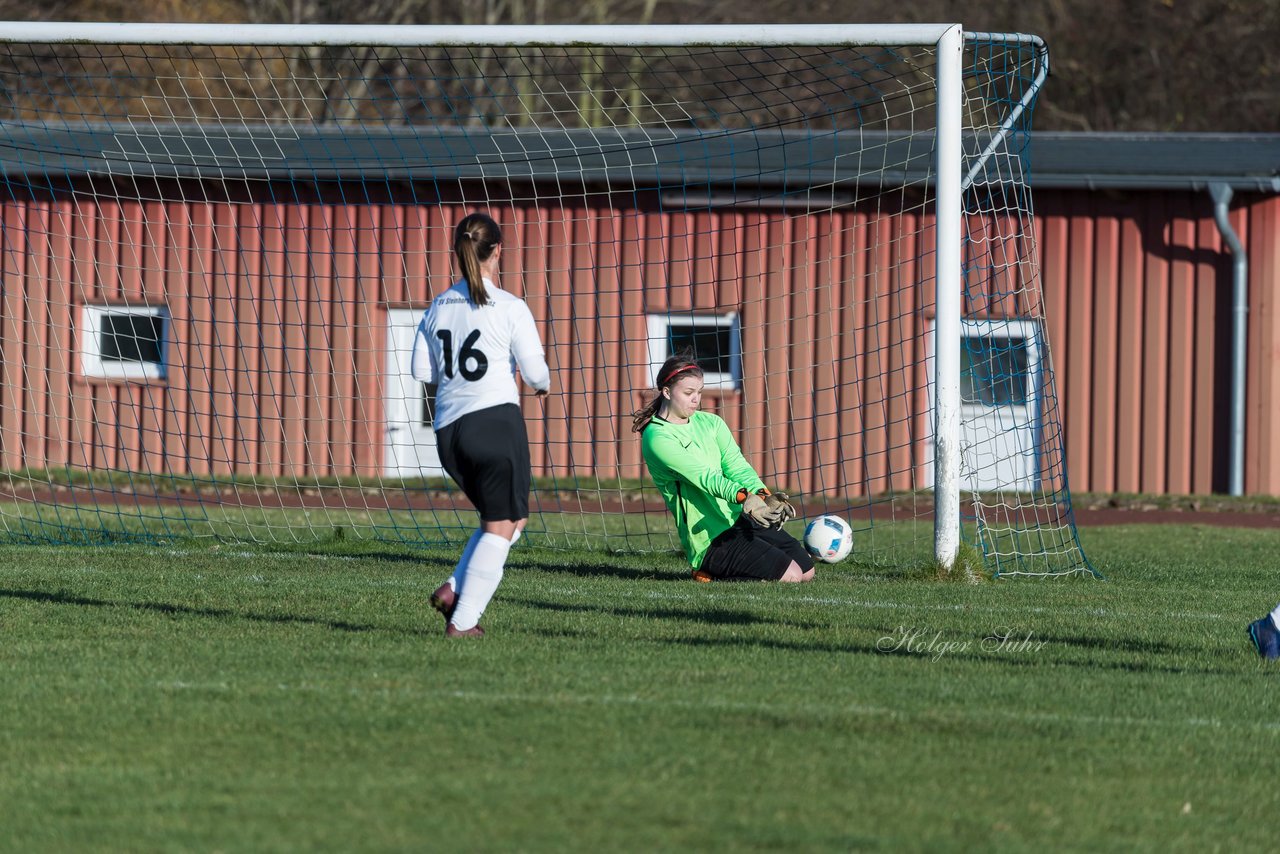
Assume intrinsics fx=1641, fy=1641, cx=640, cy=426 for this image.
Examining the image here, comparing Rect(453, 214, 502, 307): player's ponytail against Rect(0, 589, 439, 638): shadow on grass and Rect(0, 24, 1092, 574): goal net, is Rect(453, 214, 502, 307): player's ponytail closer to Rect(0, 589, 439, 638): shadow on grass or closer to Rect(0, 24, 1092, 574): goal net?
Rect(0, 589, 439, 638): shadow on grass

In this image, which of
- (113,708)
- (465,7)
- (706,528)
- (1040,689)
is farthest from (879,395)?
(465,7)

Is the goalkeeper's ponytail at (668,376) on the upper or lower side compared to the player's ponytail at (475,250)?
lower

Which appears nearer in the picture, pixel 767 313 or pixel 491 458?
pixel 491 458

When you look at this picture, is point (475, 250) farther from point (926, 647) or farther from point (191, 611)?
point (926, 647)

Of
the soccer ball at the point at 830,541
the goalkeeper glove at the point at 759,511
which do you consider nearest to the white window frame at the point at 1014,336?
the soccer ball at the point at 830,541

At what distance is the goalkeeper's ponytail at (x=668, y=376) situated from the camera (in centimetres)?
897

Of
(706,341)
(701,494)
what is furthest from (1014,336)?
(701,494)

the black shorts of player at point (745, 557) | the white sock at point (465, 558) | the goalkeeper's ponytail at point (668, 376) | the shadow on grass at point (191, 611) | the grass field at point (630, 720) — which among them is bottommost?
the grass field at point (630, 720)

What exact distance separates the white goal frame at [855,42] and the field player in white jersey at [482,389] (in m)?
3.35

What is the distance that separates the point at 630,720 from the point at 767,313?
1236 cm

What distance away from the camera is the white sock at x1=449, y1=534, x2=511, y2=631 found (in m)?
6.55

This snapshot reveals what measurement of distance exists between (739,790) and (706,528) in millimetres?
4695

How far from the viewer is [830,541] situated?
9344mm
